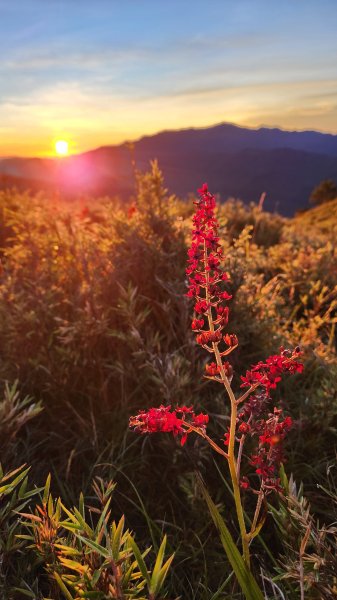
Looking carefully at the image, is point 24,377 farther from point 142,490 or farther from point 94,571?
point 94,571

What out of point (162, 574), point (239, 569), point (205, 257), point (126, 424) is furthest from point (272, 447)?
point (126, 424)

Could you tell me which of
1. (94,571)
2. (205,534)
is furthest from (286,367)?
(205,534)

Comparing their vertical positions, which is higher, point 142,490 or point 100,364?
point 100,364

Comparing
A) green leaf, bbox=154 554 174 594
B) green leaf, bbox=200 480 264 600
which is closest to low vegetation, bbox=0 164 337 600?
green leaf, bbox=154 554 174 594

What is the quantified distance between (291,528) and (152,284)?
6.86 ft

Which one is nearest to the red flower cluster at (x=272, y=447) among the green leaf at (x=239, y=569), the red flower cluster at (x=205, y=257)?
the green leaf at (x=239, y=569)

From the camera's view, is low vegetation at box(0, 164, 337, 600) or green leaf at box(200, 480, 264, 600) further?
low vegetation at box(0, 164, 337, 600)

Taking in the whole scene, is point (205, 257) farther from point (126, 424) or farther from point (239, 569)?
point (126, 424)

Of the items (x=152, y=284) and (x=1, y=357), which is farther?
(x=152, y=284)

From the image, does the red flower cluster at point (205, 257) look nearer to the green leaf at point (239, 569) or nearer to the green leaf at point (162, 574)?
the green leaf at point (239, 569)

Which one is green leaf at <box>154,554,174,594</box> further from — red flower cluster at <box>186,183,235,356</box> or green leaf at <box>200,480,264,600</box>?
red flower cluster at <box>186,183,235,356</box>

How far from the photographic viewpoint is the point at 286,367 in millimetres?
1349

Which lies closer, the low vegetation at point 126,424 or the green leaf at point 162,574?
the green leaf at point 162,574

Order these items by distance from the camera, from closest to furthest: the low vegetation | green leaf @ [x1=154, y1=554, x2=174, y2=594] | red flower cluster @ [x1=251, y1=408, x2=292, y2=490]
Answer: green leaf @ [x1=154, y1=554, x2=174, y2=594] < red flower cluster @ [x1=251, y1=408, x2=292, y2=490] < the low vegetation
